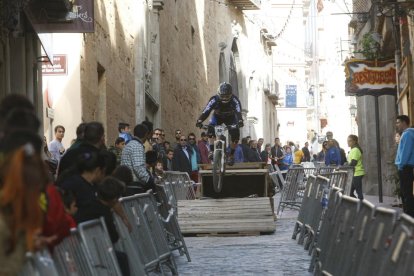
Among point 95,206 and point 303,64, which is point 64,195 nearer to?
point 95,206

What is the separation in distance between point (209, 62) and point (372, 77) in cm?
2486

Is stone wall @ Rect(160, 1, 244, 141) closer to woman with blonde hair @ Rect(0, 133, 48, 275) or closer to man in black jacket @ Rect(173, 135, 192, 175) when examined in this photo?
man in black jacket @ Rect(173, 135, 192, 175)

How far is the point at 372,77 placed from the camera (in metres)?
27.6

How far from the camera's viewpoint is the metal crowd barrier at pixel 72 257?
715cm

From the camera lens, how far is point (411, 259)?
257 inches

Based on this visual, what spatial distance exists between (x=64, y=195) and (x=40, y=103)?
43.8 feet

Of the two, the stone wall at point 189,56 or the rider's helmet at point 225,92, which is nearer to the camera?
the rider's helmet at point 225,92

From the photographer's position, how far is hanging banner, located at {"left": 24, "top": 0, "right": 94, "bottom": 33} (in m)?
19.8

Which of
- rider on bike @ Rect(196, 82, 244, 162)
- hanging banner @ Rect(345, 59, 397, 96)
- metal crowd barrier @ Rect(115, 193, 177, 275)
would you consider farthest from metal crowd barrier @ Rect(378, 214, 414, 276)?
hanging banner @ Rect(345, 59, 397, 96)

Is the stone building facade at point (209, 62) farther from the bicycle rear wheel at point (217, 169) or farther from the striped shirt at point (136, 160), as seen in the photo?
the striped shirt at point (136, 160)

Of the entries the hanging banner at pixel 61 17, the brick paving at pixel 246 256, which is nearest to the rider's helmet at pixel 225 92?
the hanging banner at pixel 61 17

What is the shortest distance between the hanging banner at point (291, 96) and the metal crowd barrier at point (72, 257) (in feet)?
318

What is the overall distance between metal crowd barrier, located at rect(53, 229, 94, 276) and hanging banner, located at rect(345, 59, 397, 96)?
19457 millimetres

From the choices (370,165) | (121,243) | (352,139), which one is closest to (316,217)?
(121,243)
